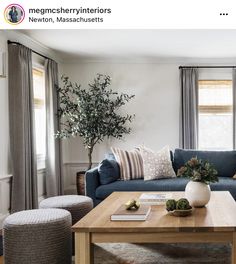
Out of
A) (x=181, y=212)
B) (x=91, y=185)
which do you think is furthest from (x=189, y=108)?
(x=181, y=212)

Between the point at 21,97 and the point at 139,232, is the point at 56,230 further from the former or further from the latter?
the point at 21,97

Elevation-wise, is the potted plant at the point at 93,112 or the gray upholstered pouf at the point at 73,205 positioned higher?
the potted plant at the point at 93,112

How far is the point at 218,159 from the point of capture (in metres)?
5.21

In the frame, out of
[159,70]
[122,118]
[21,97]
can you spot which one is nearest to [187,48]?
[159,70]

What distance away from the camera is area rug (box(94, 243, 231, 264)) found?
3.12 metres

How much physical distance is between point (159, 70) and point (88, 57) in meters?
1.21

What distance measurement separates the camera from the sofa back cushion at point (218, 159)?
5.16 meters

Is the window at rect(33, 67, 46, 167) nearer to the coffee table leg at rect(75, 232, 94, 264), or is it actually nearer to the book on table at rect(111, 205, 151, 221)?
the book on table at rect(111, 205, 151, 221)

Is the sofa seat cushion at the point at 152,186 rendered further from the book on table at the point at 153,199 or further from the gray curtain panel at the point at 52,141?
the gray curtain panel at the point at 52,141

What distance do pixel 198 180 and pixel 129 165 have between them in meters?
1.91

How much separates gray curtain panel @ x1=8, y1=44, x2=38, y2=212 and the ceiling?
1.39 ft

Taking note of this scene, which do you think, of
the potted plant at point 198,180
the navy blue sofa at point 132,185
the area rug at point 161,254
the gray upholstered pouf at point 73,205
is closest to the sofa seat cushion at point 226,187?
the navy blue sofa at point 132,185
